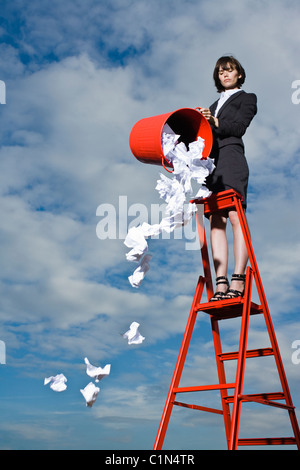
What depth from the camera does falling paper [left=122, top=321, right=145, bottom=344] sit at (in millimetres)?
2888

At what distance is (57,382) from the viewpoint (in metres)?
3.05

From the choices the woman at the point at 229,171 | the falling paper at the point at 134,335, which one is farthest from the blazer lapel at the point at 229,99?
the falling paper at the point at 134,335

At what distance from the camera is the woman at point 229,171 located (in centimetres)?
302

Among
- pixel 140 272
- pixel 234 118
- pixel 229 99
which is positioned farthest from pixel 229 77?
pixel 140 272

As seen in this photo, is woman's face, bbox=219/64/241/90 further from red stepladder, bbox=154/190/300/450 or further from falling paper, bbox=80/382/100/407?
falling paper, bbox=80/382/100/407

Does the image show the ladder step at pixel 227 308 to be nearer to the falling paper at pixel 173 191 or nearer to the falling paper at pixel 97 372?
the falling paper at pixel 173 191

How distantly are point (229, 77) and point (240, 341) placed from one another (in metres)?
1.71

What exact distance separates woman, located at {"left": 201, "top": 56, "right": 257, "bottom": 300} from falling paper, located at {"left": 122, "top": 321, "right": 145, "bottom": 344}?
50 centimetres

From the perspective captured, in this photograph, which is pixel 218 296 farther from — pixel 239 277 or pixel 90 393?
pixel 90 393

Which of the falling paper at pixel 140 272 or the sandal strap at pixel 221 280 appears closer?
the falling paper at pixel 140 272

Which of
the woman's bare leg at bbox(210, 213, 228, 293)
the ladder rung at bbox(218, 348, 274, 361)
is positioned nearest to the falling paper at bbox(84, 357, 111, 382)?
the ladder rung at bbox(218, 348, 274, 361)

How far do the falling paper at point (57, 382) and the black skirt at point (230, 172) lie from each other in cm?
149
